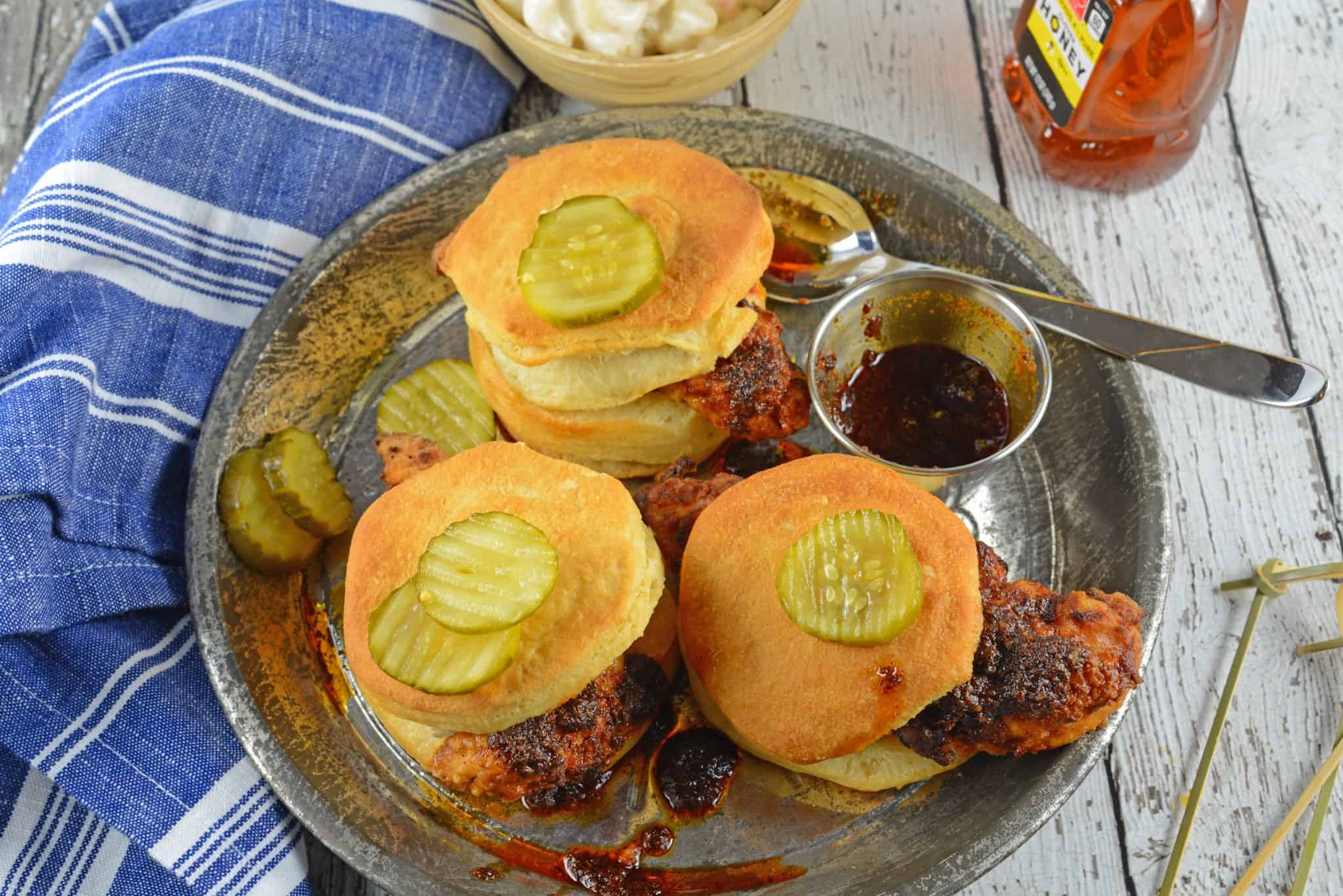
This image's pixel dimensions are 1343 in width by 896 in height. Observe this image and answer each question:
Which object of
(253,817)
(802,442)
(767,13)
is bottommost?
(253,817)

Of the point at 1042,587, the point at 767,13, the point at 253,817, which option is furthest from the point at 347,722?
the point at 767,13

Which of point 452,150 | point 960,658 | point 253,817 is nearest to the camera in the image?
point 960,658

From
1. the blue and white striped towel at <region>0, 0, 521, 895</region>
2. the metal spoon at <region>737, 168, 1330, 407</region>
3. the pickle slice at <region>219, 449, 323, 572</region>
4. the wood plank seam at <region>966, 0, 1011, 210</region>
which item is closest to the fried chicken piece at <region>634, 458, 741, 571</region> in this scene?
the metal spoon at <region>737, 168, 1330, 407</region>

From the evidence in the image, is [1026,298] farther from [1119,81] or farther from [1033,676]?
[1033,676]

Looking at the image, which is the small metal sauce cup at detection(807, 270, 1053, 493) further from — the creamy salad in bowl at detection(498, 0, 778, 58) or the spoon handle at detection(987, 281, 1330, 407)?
the creamy salad in bowl at detection(498, 0, 778, 58)

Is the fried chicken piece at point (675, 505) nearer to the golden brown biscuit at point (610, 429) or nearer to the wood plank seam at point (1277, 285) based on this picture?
the golden brown biscuit at point (610, 429)

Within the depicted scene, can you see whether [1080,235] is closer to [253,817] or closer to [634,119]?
[634,119]
